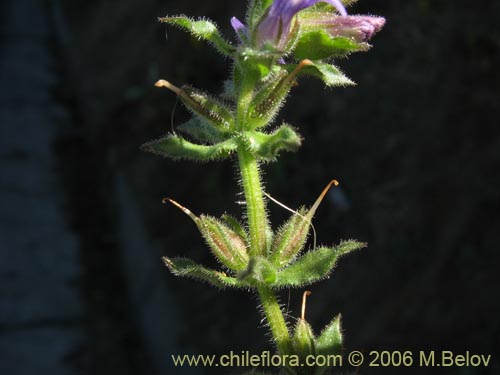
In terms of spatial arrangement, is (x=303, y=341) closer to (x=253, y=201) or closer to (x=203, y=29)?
(x=253, y=201)

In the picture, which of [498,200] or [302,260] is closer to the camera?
[302,260]

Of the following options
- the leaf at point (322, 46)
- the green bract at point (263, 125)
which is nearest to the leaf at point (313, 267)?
the green bract at point (263, 125)

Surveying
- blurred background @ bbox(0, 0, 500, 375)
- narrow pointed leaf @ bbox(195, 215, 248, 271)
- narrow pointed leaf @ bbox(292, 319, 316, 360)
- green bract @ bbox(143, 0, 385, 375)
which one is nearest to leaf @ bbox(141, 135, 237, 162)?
green bract @ bbox(143, 0, 385, 375)

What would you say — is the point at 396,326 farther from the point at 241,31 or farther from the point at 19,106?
the point at 19,106

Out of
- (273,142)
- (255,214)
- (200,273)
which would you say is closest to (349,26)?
(273,142)

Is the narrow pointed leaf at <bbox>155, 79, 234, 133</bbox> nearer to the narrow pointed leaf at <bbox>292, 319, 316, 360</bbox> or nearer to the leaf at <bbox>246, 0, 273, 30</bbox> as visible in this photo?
the leaf at <bbox>246, 0, 273, 30</bbox>

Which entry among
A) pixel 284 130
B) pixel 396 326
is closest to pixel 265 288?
pixel 284 130
